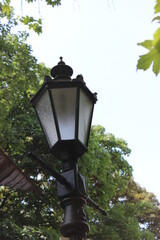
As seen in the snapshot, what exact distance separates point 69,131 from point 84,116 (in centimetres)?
18

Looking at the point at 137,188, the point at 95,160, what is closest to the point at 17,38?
the point at 95,160

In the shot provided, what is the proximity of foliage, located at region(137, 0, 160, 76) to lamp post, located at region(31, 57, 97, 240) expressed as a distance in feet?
3.61

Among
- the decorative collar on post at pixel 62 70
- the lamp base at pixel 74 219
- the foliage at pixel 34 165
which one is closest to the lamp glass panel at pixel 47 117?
the decorative collar on post at pixel 62 70

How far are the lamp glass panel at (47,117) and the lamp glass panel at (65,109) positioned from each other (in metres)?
0.05

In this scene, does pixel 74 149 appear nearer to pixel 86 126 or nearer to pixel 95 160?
pixel 86 126

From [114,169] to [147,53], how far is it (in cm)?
1586

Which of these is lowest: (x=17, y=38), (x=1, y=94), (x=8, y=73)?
(x=1, y=94)

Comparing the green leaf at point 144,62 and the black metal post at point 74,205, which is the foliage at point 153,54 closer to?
the green leaf at point 144,62

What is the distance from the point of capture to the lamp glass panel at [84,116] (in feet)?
7.42

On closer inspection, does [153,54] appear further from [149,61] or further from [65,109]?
[65,109]

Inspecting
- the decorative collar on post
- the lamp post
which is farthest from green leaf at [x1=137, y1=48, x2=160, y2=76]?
the decorative collar on post

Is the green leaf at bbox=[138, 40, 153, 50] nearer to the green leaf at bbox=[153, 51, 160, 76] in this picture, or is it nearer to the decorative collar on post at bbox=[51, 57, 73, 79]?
the green leaf at bbox=[153, 51, 160, 76]

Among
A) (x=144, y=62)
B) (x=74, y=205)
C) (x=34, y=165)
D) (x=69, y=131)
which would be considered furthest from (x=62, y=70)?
(x=34, y=165)

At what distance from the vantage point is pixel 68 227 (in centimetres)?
192
